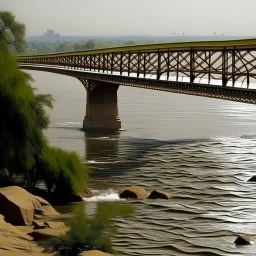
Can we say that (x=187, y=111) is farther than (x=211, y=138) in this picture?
Yes

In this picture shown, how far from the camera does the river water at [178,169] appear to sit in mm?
34406

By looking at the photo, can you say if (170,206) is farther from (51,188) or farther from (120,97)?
(120,97)

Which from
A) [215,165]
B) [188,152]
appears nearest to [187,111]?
[188,152]

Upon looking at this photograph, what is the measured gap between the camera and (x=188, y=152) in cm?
6359

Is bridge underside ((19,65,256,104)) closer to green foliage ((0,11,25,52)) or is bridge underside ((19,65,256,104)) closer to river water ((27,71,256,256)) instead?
river water ((27,71,256,256))

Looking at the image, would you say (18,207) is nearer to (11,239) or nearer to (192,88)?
(11,239)

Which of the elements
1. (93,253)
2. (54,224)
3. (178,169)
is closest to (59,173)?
(54,224)

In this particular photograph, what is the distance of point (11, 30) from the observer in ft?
166

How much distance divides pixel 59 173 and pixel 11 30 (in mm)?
11678

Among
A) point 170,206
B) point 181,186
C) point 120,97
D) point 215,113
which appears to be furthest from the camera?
point 120,97

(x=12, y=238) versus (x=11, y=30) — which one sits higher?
(x=11, y=30)

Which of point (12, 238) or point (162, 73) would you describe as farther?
point (162, 73)

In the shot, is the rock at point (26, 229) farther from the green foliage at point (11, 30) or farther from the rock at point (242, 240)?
the green foliage at point (11, 30)

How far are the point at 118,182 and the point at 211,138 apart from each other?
24.9 metres
